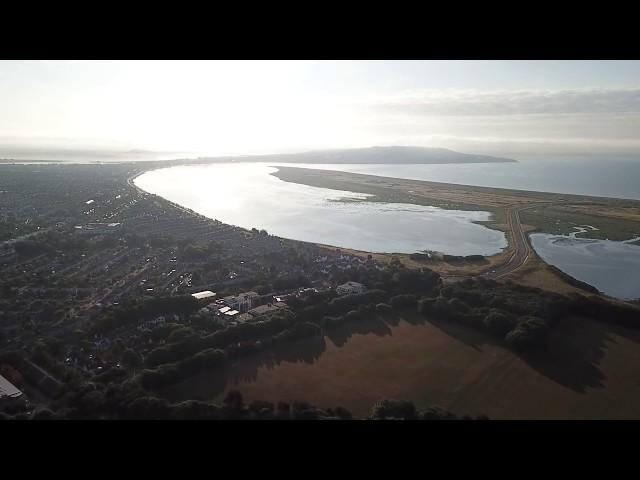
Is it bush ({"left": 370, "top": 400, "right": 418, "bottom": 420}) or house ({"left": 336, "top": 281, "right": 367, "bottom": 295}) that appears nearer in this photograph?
bush ({"left": 370, "top": 400, "right": 418, "bottom": 420})

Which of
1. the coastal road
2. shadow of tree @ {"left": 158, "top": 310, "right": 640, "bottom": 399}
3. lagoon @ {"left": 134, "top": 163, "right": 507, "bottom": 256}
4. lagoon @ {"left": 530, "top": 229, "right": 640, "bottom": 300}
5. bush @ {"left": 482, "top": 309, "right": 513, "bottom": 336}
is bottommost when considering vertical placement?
lagoon @ {"left": 134, "top": 163, "right": 507, "bottom": 256}

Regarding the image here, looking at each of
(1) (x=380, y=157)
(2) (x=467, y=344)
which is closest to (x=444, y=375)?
(2) (x=467, y=344)

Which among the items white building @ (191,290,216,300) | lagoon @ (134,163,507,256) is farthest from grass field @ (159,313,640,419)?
lagoon @ (134,163,507,256)

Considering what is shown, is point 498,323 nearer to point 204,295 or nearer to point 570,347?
point 570,347

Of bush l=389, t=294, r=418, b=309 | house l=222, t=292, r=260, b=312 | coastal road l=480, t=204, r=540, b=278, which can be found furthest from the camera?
coastal road l=480, t=204, r=540, b=278

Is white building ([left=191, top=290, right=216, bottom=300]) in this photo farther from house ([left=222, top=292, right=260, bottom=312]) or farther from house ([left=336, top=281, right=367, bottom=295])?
house ([left=336, top=281, right=367, bottom=295])
